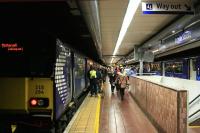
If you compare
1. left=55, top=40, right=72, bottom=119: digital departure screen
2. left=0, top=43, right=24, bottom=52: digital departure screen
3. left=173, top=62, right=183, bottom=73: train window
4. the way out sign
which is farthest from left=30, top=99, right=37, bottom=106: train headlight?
left=173, top=62, right=183, bottom=73: train window

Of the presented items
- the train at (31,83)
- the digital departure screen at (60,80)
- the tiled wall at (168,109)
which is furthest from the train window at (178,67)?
the train at (31,83)

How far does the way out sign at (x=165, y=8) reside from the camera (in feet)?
24.8

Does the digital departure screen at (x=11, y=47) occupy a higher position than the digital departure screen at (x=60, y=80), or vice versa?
the digital departure screen at (x=11, y=47)

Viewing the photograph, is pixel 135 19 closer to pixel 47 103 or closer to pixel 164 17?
pixel 164 17

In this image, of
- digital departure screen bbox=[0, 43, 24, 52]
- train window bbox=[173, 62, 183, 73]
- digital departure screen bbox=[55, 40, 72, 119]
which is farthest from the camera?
train window bbox=[173, 62, 183, 73]

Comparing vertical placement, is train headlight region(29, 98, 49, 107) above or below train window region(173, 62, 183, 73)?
below

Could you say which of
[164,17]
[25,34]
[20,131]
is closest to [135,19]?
[164,17]

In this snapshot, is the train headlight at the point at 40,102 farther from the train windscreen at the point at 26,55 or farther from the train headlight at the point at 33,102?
the train windscreen at the point at 26,55

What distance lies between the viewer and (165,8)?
302 inches

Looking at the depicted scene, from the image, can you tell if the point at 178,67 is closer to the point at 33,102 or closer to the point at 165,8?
the point at 165,8

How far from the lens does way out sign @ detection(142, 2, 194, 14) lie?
24.8 ft

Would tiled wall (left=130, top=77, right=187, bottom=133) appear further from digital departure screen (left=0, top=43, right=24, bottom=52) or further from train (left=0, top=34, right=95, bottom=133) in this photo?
digital departure screen (left=0, top=43, right=24, bottom=52)

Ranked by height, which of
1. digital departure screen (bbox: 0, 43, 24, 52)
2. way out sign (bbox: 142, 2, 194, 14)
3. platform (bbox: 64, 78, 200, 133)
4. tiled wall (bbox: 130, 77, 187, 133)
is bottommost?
platform (bbox: 64, 78, 200, 133)

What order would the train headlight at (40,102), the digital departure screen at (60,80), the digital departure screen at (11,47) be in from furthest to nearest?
1. the digital departure screen at (11,47)
2. the digital departure screen at (60,80)
3. the train headlight at (40,102)
